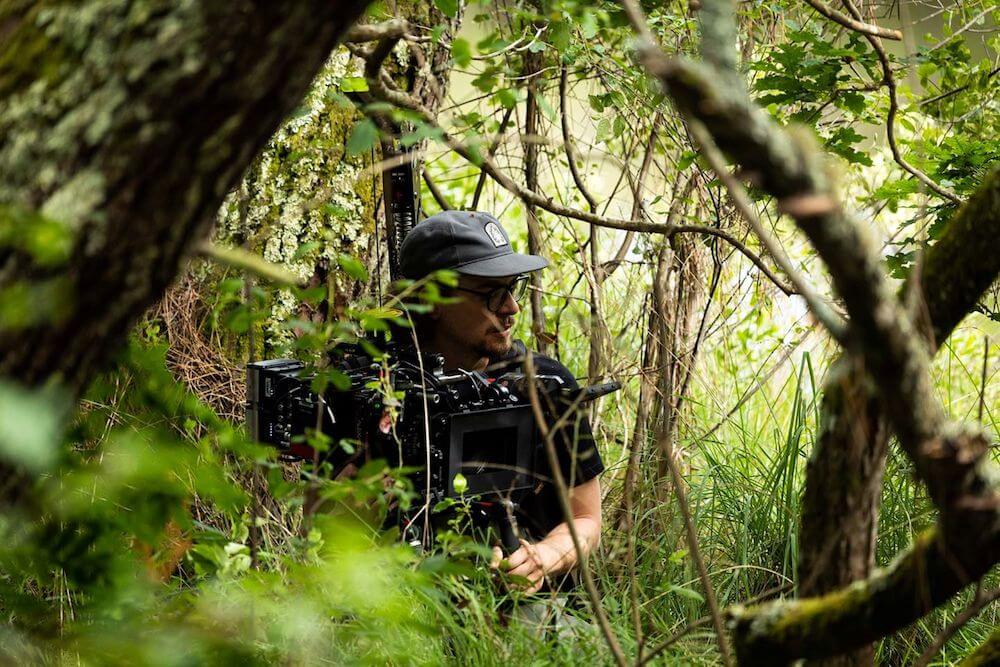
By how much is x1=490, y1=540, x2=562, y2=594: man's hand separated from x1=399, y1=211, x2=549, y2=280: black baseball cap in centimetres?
65

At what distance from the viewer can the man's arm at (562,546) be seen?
2107 mm

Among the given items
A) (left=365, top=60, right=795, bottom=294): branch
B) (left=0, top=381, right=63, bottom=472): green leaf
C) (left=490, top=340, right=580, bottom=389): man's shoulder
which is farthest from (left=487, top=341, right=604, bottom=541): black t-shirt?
(left=0, top=381, right=63, bottom=472): green leaf

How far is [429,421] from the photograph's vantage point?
203 centimetres

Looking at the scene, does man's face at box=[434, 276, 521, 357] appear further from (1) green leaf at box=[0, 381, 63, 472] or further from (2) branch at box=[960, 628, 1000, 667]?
(1) green leaf at box=[0, 381, 63, 472]

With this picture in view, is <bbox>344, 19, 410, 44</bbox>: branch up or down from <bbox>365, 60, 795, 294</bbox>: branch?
up

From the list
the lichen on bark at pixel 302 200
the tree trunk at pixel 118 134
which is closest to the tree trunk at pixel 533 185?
the lichen on bark at pixel 302 200

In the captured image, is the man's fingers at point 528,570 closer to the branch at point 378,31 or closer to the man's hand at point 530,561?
the man's hand at point 530,561

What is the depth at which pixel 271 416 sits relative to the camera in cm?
212

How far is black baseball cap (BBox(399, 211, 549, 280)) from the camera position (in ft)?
8.20

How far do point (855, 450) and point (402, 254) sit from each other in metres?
1.72

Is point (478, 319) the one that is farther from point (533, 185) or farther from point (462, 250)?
point (533, 185)

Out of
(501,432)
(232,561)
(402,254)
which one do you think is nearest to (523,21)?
(402,254)

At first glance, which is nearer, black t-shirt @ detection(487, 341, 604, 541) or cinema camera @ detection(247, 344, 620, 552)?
cinema camera @ detection(247, 344, 620, 552)

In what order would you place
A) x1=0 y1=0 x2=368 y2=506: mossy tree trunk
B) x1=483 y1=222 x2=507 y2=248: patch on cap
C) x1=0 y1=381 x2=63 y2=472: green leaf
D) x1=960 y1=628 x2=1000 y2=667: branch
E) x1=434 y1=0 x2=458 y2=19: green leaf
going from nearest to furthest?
x1=0 y1=381 x2=63 y2=472: green leaf
x1=0 y1=0 x2=368 y2=506: mossy tree trunk
x1=960 y1=628 x2=1000 y2=667: branch
x1=434 y1=0 x2=458 y2=19: green leaf
x1=483 y1=222 x2=507 y2=248: patch on cap
